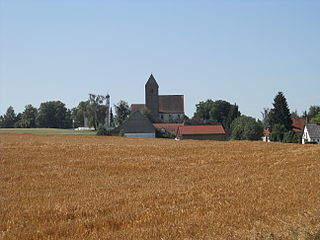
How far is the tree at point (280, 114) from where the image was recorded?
8800 centimetres

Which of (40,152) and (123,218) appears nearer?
(123,218)

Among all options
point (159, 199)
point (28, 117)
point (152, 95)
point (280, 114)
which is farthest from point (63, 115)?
point (159, 199)

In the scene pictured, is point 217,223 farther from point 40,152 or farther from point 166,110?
point 166,110

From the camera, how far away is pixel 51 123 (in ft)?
379

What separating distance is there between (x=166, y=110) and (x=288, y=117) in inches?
2244

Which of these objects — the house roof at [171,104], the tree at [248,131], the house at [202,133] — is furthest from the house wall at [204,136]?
the house roof at [171,104]

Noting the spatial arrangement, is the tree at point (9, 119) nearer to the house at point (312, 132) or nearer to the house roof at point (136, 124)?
the house roof at point (136, 124)

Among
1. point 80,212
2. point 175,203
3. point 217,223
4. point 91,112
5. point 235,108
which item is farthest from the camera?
Answer: point 235,108

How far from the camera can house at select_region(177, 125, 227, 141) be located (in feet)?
269

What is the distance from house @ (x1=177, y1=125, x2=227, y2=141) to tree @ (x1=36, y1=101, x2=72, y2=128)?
41.7 metres

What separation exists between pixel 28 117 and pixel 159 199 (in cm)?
10807

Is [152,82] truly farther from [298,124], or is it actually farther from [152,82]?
[298,124]

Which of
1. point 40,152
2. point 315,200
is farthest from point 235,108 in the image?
point 315,200

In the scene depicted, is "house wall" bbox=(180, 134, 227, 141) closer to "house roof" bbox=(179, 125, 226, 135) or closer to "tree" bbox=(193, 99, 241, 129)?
"house roof" bbox=(179, 125, 226, 135)
